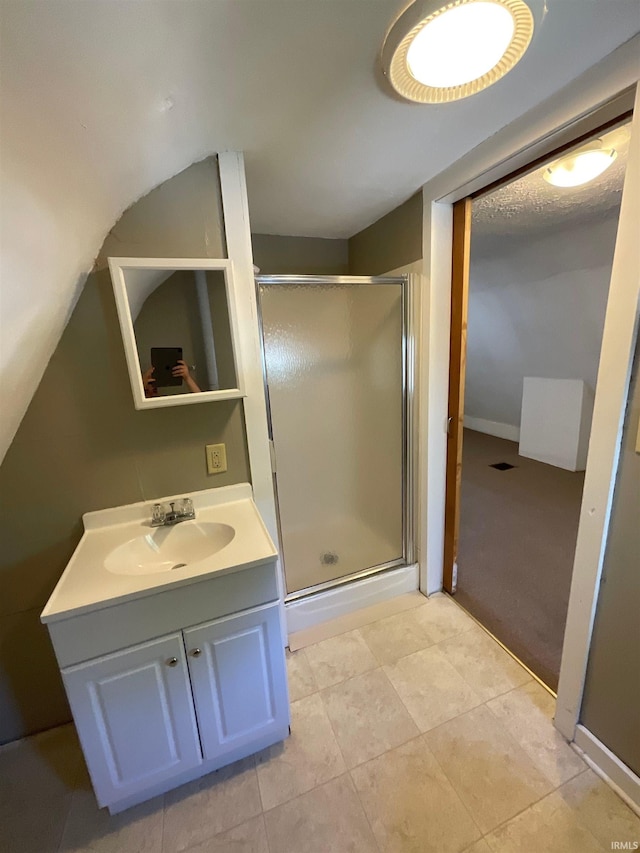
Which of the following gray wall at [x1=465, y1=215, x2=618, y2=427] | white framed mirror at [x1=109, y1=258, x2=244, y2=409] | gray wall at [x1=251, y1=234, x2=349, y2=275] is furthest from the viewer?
gray wall at [x1=465, y1=215, x2=618, y2=427]

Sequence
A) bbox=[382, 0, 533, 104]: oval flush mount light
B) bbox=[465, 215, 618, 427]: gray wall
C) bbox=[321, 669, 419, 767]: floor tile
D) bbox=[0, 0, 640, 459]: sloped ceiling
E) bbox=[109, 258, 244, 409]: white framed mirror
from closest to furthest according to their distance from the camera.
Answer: bbox=[0, 0, 640, 459]: sloped ceiling
bbox=[382, 0, 533, 104]: oval flush mount light
bbox=[109, 258, 244, 409]: white framed mirror
bbox=[321, 669, 419, 767]: floor tile
bbox=[465, 215, 618, 427]: gray wall

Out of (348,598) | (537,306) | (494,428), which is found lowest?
(348,598)

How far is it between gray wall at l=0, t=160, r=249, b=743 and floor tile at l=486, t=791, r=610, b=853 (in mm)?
1521

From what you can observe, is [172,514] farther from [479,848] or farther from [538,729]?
[538,729]

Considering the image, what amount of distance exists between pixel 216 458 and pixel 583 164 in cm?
204

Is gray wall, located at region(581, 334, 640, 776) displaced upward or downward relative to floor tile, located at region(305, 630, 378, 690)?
upward

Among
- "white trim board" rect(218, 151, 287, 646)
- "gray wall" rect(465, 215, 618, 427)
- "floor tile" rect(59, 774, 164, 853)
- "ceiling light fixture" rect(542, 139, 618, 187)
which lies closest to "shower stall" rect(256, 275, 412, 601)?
"white trim board" rect(218, 151, 287, 646)

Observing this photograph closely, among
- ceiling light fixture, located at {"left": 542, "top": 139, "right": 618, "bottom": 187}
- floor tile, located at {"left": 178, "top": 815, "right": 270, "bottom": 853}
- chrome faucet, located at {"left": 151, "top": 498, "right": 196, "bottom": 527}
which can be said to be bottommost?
floor tile, located at {"left": 178, "top": 815, "right": 270, "bottom": 853}

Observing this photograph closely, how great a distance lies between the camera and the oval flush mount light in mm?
770

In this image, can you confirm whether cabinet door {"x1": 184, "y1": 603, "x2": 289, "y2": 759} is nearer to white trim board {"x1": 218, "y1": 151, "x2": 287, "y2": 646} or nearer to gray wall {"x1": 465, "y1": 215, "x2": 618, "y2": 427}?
white trim board {"x1": 218, "y1": 151, "x2": 287, "y2": 646}

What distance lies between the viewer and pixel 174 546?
1.36 metres

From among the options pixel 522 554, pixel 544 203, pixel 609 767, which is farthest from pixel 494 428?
pixel 609 767

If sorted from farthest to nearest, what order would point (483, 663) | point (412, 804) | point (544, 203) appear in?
1. point (544, 203)
2. point (483, 663)
3. point (412, 804)

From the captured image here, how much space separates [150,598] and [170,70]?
134 centimetres
